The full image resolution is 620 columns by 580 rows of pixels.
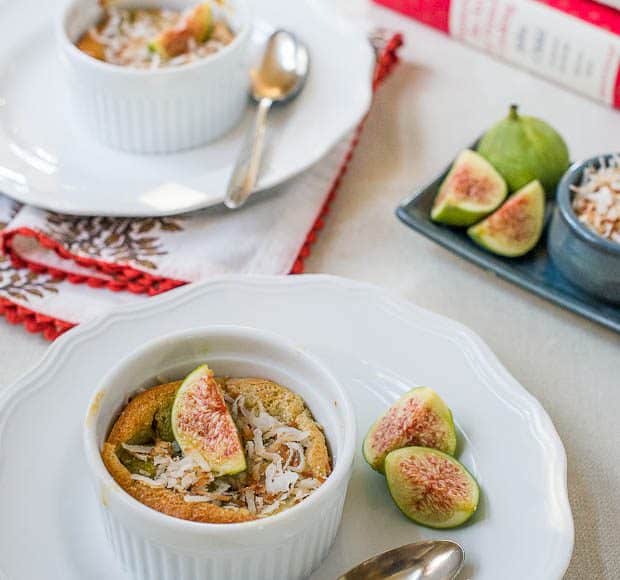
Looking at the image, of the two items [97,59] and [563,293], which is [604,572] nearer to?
[563,293]

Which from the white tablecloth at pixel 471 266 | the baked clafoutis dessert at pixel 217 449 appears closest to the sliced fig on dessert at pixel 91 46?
the white tablecloth at pixel 471 266

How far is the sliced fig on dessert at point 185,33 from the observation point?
2096 mm

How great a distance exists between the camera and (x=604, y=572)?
1.44m

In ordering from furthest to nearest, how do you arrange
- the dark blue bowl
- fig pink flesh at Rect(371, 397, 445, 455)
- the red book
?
the red book < the dark blue bowl < fig pink flesh at Rect(371, 397, 445, 455)

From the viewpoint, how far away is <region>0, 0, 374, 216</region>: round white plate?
193 centimetres

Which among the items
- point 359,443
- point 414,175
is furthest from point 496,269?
point 359,443

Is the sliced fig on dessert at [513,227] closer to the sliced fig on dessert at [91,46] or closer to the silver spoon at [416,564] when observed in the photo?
the silver spoon at [416,564]

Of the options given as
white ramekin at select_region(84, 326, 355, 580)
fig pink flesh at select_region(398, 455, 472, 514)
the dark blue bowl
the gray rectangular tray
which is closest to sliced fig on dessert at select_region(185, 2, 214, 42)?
the gray rectangular tray

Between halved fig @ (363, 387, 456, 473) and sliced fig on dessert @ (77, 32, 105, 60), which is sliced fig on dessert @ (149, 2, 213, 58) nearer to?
sliced fig on dessert @ (77, 32, 105, 60)

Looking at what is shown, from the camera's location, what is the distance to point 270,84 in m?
2.21

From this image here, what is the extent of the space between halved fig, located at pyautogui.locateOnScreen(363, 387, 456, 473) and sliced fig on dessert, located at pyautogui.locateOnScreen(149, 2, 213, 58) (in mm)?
1031

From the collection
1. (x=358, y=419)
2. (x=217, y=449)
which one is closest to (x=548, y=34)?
(x=358, y=419)

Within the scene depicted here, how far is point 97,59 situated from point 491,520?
128 centimetres

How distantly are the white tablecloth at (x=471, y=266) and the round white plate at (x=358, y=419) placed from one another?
182 mm
